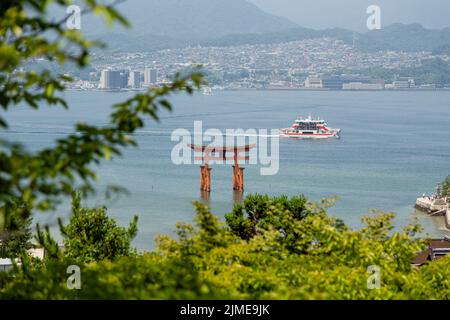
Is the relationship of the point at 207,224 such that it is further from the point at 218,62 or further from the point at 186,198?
the point at 218,62

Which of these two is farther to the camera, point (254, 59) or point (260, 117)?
point (254, 59)

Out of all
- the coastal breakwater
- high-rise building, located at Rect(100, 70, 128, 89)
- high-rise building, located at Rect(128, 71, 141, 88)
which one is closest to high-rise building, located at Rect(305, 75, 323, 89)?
high-rise building, located at Rect(100, 70, 128, 89)

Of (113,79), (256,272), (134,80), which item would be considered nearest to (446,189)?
(256,272)

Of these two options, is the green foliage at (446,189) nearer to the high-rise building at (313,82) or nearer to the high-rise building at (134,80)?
the high-rise building at (134,80)

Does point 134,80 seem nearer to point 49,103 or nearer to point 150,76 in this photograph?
point 150,76

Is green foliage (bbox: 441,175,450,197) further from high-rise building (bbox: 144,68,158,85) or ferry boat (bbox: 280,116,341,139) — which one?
high-rise building (bbox: 144,68,158,85)

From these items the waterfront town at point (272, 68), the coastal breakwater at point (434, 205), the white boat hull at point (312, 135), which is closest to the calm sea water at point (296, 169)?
the coastal breakwater at point (434, 205)
